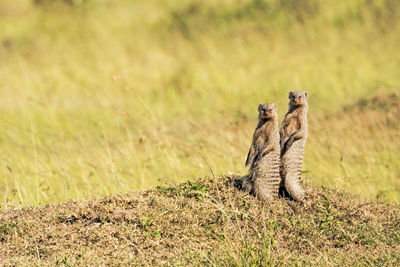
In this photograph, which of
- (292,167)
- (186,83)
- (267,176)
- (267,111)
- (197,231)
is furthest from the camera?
(186,83)

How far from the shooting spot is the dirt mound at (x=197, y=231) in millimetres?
5062

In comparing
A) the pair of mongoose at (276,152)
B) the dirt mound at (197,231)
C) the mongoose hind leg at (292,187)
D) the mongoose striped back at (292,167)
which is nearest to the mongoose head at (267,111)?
the pair of mongoose at (276,152)

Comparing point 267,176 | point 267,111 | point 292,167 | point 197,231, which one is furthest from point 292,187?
point 197,231

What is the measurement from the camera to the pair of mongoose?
6.16 m

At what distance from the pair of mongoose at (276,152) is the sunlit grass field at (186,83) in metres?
1.81

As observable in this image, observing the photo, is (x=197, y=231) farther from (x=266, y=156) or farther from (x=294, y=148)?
(x=294, y=148)

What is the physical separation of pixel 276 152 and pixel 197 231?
134 cm

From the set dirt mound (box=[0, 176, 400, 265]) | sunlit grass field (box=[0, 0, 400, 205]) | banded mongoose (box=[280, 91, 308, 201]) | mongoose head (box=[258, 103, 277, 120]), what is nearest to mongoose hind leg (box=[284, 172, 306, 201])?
banded mongoose (box=[280, 91, 308, 201])

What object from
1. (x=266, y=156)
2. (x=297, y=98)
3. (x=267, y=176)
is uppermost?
(x=297, y=98)

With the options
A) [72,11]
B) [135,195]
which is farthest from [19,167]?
[72,11]

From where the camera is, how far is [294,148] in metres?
6.34

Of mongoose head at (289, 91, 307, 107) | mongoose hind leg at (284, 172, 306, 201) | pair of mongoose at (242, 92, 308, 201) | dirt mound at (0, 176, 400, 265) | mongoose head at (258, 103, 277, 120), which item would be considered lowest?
dirt mound at (0, 176, 400, 265)

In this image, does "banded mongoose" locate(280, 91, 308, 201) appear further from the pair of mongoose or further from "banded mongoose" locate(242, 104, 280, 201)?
"banded mongoose" locate(242, 104, 280, 201)

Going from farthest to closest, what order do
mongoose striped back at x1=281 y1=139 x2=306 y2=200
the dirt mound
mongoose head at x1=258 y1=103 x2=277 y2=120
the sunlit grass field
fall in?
1. the sunlit grass field
2. mongoose striped back at x1=281 y1=139 x2=306 y2=200
3. mongoose head at x1=258 y1=103 x2=277 y2=120
4. the dirt mound
